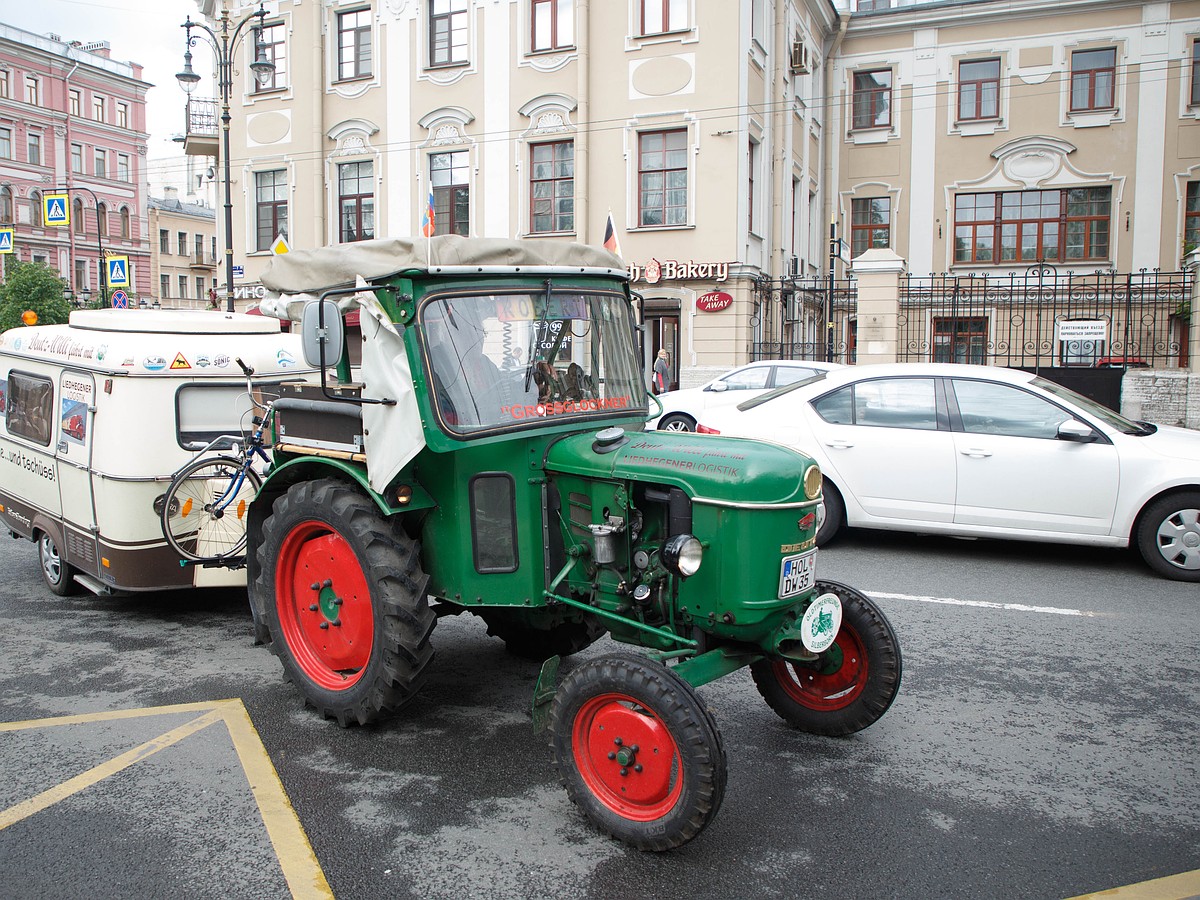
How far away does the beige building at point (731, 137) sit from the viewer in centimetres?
2262

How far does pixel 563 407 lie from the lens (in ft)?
15.0

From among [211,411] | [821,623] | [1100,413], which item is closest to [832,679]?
[821,623]

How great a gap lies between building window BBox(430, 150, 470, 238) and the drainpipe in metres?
3.12

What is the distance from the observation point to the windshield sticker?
440cm

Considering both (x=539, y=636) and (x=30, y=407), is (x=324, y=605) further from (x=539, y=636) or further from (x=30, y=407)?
(x=30, y=407)

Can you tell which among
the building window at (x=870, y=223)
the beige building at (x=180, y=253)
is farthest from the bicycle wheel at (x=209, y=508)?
the beige building at (x=180, y=253)

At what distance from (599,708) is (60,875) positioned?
6.49ft

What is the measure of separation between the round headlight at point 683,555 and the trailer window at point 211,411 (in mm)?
3767

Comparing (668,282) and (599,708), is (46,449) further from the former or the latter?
(668,282)

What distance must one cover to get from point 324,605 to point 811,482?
8.22 feet

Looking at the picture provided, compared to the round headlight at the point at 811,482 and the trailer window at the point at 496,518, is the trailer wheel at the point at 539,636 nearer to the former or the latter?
the trailer window at the point at 496,518

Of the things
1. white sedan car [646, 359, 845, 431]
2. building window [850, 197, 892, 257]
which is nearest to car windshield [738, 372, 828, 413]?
white sedan car [646, 359, 845, 431]

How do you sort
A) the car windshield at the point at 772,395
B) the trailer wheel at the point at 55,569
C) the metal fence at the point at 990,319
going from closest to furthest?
the trailer wheel at the point at 55,569
the car windshield at the point at 772,395
the metal fence at the point at 990,319

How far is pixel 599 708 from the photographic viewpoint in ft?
12.3
